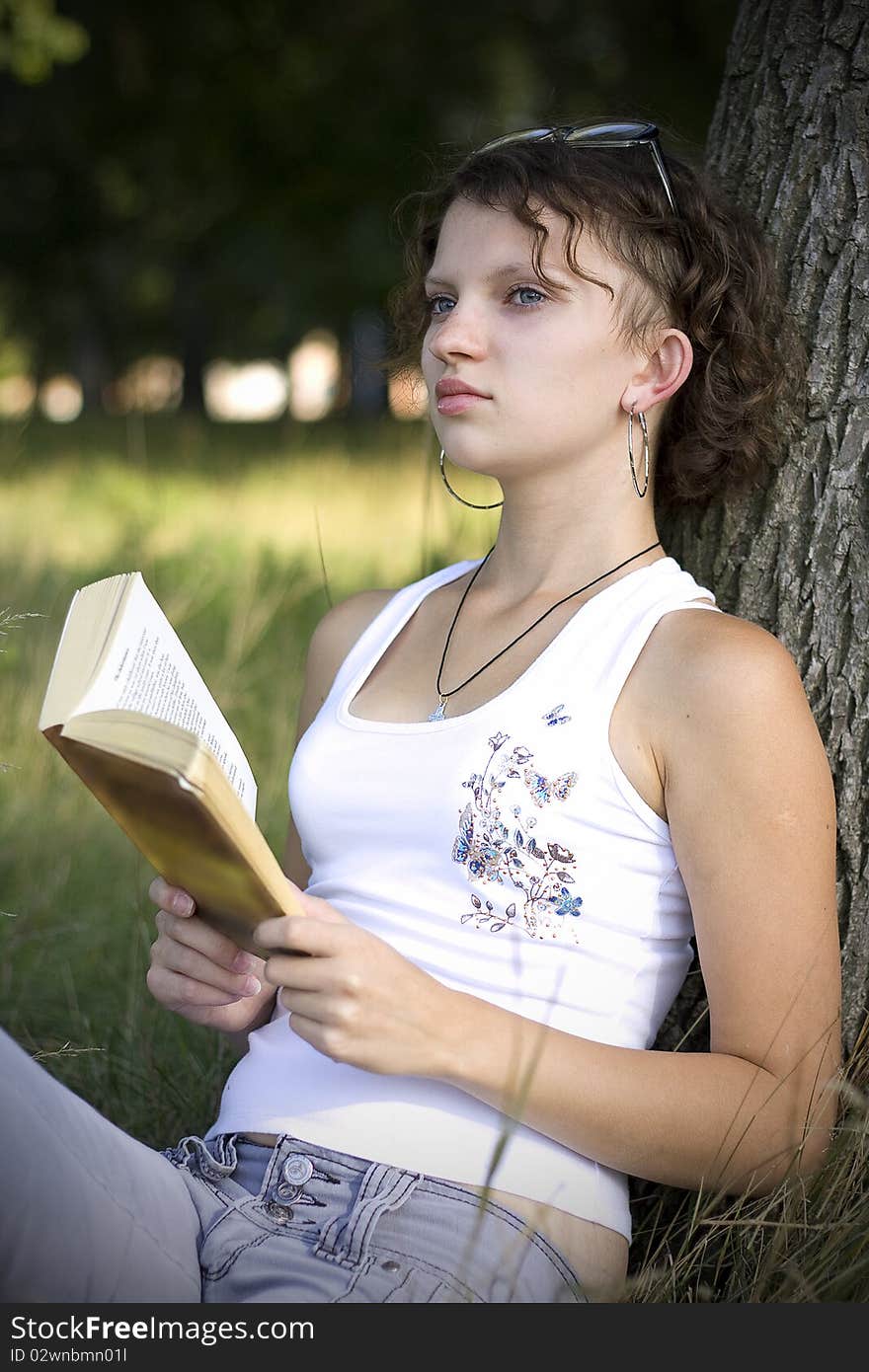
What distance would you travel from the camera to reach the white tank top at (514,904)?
4.96 feet

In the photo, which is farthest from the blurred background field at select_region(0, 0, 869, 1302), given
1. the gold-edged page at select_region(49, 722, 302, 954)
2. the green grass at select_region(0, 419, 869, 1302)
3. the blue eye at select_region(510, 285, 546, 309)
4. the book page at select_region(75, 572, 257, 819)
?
the gold-edged page at select_region(49, 722, 302, 954)

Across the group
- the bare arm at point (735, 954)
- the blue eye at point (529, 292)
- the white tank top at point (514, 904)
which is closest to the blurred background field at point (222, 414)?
the bare arm at point (735, 954)

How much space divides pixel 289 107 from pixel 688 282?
11391 mm

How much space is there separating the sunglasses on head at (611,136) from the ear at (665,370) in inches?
7.8

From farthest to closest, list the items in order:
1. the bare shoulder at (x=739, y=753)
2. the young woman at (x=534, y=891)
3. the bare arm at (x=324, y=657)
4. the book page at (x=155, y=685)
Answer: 1. the bare arm at (x=324, y=657)
2. the bare shoulder at (x=739, y=753)
3. the young woman at (x=534, y=891)
4. the book page at (x=155, y=685)

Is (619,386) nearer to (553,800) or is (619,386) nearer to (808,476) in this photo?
(808,476)

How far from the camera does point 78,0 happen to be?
432 inches

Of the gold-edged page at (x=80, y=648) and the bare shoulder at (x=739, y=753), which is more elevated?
the gold-edged page at (x=80, y=648)

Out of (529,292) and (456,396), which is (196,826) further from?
(529,292)

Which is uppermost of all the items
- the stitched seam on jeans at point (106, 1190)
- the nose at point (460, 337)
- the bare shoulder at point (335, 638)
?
the nose at point (460, 337)

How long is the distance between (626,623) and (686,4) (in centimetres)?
1034

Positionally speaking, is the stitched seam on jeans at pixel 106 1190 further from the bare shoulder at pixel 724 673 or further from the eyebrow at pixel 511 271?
the eyebrow at pixel 511 271

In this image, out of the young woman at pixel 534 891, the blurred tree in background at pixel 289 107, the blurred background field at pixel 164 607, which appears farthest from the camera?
the blurred tree in background at pixel 289 107

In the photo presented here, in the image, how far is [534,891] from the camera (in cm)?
157
